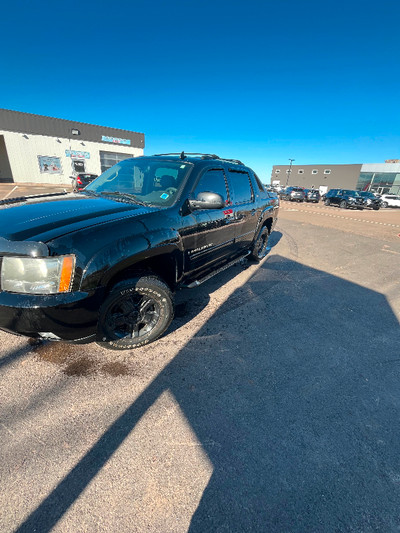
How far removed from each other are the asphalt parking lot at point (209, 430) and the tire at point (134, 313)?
18 cm

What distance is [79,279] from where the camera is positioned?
177cm

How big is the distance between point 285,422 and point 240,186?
3312mm

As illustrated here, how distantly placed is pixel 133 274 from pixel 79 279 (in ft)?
1.81

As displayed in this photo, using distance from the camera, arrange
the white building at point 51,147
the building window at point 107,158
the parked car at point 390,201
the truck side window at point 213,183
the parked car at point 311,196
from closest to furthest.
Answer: the truck side window at point 213,183
the white building at point 51,147
the parked car at point 311,196
the parked car at point 390,201
the building window at point 107,158

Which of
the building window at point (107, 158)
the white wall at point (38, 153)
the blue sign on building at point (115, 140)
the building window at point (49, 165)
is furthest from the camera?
the building window at point (107, 158)

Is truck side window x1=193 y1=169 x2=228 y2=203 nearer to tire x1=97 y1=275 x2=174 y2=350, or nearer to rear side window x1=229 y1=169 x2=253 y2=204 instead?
rear side window x1=229 y1=169 x2=253 y2=204

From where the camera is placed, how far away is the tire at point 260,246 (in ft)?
16.5

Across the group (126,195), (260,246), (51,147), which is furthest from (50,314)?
(51,147)

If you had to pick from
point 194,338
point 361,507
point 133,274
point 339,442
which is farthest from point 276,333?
point 133,274

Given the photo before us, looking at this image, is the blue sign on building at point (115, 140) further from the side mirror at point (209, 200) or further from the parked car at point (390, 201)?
the side mirror at point (209, 200)

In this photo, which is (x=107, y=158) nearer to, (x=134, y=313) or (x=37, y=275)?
(x=134, y=313)

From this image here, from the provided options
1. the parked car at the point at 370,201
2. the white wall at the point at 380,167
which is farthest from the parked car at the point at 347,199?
the white wall at the point at 380,167

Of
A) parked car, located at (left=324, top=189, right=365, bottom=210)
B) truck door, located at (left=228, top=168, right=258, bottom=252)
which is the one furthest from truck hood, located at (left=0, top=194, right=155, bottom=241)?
parked car, located at (left=324, top=189, right=365, bottom=210)

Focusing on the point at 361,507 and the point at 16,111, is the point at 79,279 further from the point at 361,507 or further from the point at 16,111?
the point at 16,111
